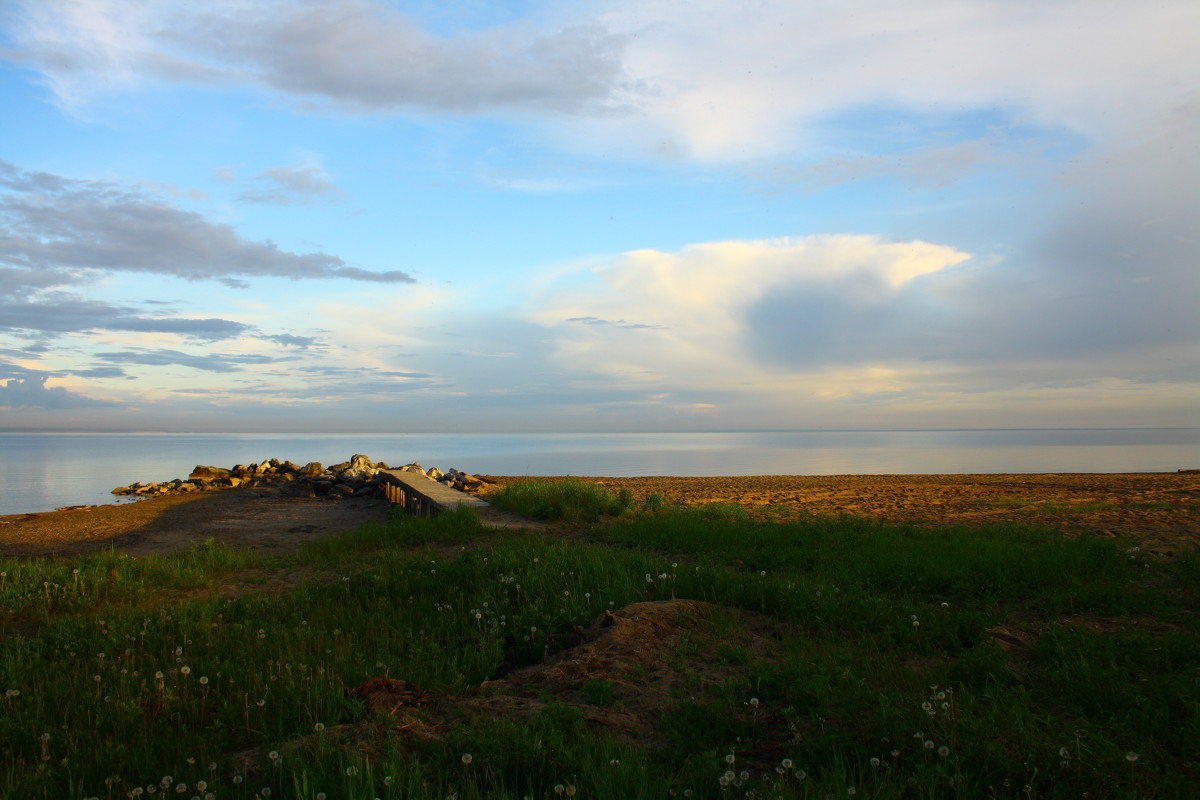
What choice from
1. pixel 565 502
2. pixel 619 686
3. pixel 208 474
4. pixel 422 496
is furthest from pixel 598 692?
pixel 208 474

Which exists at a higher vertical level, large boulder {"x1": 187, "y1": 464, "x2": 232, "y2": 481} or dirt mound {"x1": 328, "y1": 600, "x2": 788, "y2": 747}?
dirt mound {"x1": 328, "y1": 600, "x2": 788, "y2": 747}

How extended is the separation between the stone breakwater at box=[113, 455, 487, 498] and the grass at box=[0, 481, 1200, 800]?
45.5ft

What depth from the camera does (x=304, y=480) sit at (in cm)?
2255

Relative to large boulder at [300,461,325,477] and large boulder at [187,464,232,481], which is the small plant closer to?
large boulder at [300,461,325,477]

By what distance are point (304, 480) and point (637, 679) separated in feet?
68.6

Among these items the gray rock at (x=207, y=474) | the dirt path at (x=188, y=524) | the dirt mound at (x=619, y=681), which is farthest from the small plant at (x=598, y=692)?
the gray rock at (x=207, y=474)

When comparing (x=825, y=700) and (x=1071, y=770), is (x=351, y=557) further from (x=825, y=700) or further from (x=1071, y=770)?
(x=1071, y=770)

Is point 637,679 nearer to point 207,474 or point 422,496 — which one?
point 422,496

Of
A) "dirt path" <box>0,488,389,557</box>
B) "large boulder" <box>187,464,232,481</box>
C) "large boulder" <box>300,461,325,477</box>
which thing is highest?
"large boulder" <box>300,461,325,477</box>

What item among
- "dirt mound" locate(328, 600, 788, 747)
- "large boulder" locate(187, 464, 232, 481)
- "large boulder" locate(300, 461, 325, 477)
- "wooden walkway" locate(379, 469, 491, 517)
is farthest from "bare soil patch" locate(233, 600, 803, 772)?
"large boulder" locate(187, 464, 232, 481)

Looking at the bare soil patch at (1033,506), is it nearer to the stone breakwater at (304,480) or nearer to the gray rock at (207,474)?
the stone breakwater at (304,480)

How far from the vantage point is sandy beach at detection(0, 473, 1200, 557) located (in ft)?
38.7

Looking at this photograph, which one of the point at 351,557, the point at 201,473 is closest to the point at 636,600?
the point at 351,557

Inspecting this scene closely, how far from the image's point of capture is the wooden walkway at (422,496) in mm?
13758
